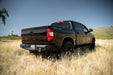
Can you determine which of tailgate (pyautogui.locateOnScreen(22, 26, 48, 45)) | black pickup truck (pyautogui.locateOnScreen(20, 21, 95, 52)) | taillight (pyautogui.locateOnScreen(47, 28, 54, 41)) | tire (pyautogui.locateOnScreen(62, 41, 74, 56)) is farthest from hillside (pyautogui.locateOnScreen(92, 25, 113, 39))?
tailgate (pyautogui.locateOnScreen(22, 26, 48, 45))

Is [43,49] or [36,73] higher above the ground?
[43,49]

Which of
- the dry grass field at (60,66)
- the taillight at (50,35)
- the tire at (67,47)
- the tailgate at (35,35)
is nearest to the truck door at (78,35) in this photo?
the tire at (67,47)

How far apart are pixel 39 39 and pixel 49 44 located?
1.63ft

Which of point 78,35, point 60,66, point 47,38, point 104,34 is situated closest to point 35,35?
point 47,38

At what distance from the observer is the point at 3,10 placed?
17328 millimetres

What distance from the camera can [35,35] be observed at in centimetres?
283

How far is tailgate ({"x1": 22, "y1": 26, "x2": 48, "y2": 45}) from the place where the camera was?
8.46 ft

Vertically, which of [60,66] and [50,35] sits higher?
[50,35]

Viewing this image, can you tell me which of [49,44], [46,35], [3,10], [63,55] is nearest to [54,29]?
[46,35]

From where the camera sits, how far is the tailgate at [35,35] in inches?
102

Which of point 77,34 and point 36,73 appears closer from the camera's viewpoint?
point 36,73

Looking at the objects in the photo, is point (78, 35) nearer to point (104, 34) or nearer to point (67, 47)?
point (67, 47)

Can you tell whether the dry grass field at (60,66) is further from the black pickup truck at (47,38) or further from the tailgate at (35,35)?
the tailgate at (35,35)

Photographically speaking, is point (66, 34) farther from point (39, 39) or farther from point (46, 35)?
point (39, 39)
